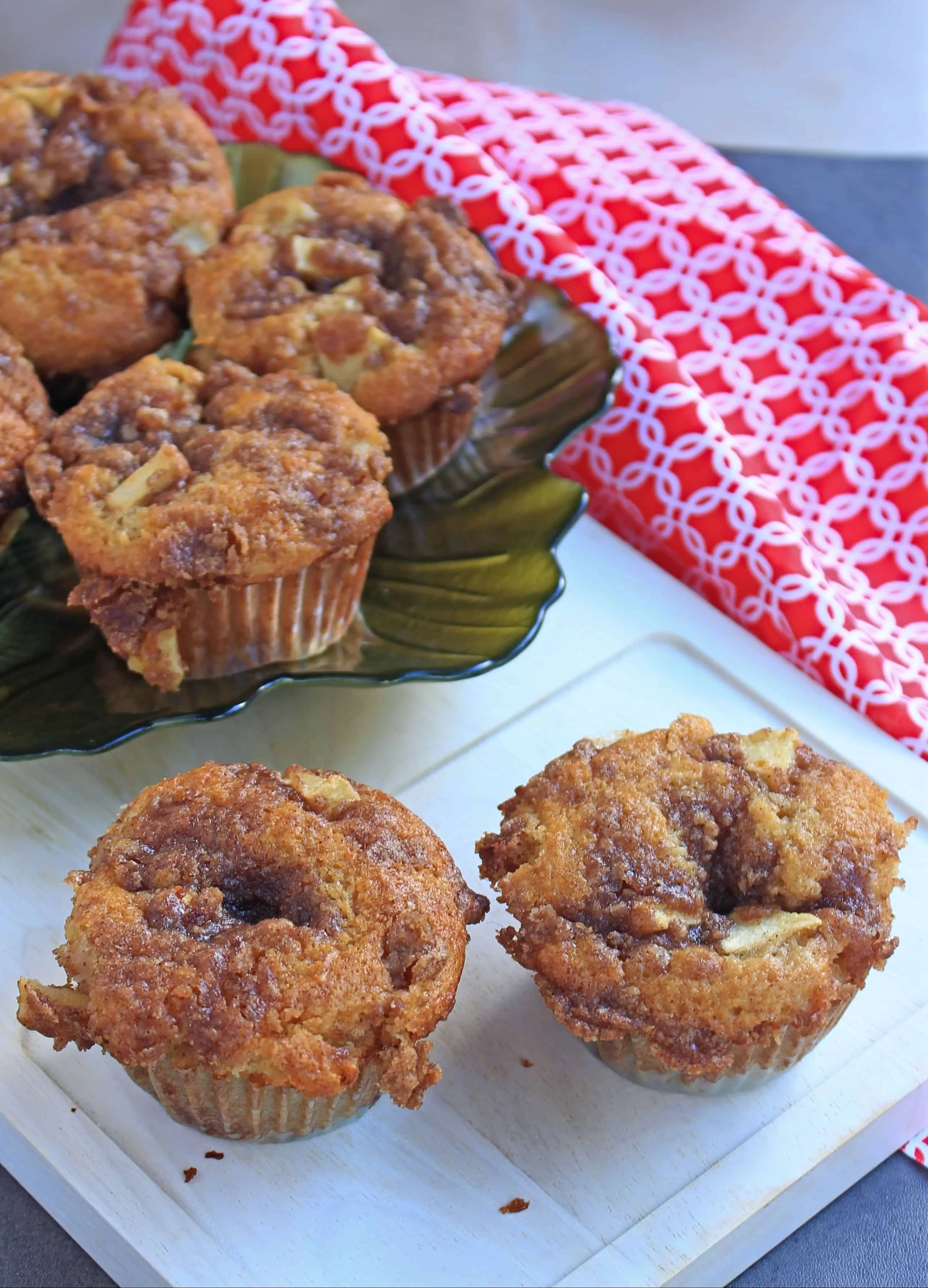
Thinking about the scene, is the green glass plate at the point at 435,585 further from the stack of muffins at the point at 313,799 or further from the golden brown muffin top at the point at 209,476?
the golden brown muffin top at the point at 209,476

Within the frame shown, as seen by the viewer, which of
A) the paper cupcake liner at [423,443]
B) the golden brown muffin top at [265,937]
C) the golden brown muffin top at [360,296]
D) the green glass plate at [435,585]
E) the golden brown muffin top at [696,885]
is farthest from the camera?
the paper cupcake liner at [423,443]

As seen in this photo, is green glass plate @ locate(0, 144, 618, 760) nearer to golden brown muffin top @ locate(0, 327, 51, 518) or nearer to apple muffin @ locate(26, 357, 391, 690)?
apple muffin @ locate(26, 357, 391, 690)

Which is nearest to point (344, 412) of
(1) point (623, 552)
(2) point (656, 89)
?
(1) point (623, 552)

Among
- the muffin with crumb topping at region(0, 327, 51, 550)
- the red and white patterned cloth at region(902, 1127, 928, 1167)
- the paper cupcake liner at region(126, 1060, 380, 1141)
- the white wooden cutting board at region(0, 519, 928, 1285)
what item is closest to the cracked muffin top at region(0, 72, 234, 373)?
the muffin with crumb topping at region(0, 327, 51, 550)

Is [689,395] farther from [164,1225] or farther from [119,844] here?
[164,1225]

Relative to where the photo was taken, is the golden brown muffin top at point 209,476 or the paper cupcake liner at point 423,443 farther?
the paper cupcake liner at point 423,443

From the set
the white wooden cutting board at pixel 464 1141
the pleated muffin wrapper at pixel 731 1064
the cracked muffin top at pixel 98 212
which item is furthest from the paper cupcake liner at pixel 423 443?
the pleated muffin wrapper at pixel 731 1064

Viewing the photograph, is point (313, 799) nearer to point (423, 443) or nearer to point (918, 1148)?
point (423, 443)
